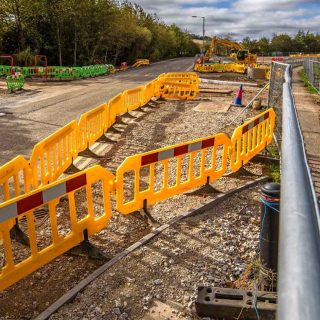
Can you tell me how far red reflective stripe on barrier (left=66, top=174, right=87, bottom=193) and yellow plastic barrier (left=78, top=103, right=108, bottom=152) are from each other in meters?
3.58

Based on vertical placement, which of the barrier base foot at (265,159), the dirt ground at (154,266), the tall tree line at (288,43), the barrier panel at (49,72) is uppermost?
the tall tree line at (288,43)

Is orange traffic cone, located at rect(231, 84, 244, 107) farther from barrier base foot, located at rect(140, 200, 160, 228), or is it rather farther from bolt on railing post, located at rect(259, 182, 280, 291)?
bolt on railing post, located at rect(259, 182, 280, 291)

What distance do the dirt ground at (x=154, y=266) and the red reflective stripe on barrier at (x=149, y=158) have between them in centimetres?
81

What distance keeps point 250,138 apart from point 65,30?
37382 mm

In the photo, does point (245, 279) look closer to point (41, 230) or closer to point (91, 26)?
point (41, 230)

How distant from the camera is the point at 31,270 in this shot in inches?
159

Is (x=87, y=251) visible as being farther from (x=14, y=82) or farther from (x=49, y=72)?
(x=49, y=72)

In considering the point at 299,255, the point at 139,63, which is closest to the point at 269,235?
the point at 299,255

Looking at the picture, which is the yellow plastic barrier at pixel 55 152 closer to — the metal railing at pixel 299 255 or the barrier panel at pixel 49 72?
the metal railing at pixel 299 255

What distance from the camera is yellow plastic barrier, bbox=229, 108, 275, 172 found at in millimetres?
6871

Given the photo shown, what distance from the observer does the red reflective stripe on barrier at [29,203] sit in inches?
148

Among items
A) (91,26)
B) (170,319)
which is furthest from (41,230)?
(91,26)

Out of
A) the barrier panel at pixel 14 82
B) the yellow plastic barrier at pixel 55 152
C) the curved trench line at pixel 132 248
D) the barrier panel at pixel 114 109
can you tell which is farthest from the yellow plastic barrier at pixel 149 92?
the curved trench line at pixel 132 248

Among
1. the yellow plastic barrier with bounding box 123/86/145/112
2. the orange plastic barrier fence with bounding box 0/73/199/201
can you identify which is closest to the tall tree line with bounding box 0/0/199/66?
the orange plastic barrier fence with bounding box 0/73/199/201
